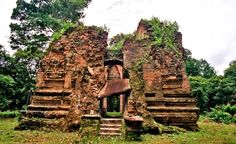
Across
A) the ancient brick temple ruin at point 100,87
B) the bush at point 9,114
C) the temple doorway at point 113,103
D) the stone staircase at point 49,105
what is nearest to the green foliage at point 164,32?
the ancient brick temple ruin at point 100,87

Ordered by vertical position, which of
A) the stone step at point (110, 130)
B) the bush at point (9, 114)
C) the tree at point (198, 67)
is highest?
the tree at point (198, 67)

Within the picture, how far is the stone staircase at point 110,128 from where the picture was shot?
466 inches

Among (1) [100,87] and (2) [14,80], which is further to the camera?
(2) [14,80]

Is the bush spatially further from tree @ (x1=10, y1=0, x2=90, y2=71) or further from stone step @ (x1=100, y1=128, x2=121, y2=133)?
stone step @ (x1=100, y1=128, x2=121, y2=133)

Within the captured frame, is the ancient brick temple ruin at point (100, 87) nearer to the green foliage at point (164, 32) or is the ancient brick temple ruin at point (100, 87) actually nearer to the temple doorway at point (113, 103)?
the green foliage at point (164, 32)

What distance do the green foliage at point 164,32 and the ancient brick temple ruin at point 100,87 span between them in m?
0.32

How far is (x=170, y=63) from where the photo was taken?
16062 millimetres

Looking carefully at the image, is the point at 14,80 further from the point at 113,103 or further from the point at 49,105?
the point at 113,103

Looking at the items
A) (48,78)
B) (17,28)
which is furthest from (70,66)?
(17,28)

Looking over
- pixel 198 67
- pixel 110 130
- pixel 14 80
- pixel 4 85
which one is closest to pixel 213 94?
pixel 198 67

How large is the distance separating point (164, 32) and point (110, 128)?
7.30 meters

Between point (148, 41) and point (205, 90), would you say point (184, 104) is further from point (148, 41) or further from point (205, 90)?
point (205, 90)

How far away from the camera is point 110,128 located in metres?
12.4

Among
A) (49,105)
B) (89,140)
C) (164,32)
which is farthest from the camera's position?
(164,32)
